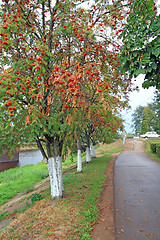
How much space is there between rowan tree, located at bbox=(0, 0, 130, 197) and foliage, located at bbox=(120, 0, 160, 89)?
91 cm

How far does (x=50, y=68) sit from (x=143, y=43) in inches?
139

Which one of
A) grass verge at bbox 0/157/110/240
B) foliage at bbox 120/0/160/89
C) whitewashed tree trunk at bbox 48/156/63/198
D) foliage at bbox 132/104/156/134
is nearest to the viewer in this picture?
foliage at bbox 120/0/160/89

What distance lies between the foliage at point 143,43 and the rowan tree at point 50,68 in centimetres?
91

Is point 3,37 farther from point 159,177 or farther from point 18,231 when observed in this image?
point 159,177

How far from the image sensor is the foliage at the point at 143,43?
3.08 metres

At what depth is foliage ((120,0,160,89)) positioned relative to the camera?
121 inches

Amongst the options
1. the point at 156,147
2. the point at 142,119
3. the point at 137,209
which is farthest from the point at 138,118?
the point at 137,209

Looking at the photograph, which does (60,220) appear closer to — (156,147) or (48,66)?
(48,66)

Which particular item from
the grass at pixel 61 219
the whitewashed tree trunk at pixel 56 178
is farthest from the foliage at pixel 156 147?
the whitewashed tree trunk at pixel 56 178

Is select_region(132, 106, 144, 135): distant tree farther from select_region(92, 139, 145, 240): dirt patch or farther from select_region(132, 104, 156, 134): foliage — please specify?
select_region(92, 139, 145, 240): dirt patch

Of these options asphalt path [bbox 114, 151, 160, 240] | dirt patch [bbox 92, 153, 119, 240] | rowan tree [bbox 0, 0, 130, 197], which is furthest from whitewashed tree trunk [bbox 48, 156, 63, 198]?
asphalt path [bbox 114, 151, 160, 240]

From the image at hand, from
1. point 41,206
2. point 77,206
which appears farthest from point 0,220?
point 77,206

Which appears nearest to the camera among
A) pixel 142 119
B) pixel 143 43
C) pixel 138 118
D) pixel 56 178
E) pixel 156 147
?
pixel 143 43

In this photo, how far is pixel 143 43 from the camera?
3.22 m
